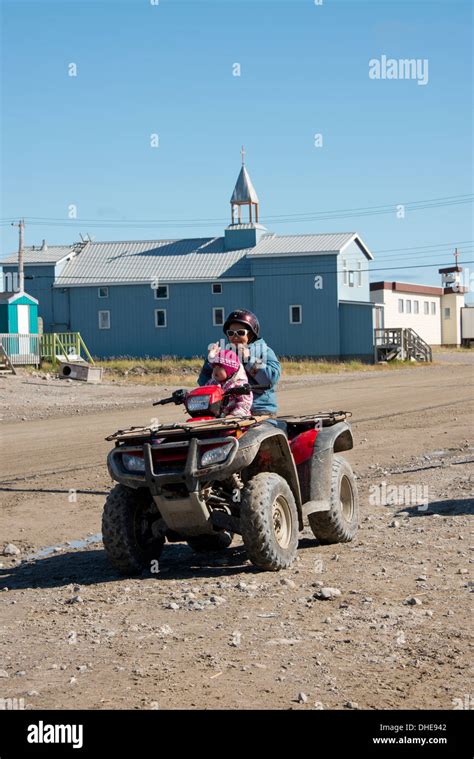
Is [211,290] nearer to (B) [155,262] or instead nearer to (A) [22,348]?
(B) [155,262]

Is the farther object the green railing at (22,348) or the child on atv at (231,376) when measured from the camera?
the green railing at (22,348)

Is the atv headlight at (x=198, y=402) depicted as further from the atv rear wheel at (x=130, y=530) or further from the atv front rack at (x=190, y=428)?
the atv rear wheel at (x=130, y=530)

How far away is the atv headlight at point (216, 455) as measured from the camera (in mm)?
7531

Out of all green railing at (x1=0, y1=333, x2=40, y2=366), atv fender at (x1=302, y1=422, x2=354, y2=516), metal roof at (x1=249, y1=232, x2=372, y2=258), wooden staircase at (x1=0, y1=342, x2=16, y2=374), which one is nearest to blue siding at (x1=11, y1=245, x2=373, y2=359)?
metal roof at (x1=249, y1=232, x2=372, y2=258)

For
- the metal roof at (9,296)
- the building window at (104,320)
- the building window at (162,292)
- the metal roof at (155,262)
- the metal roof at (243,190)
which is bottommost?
the building window at (104,320)

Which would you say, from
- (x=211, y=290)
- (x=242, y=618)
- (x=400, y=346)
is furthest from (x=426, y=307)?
(x=242, y=618)

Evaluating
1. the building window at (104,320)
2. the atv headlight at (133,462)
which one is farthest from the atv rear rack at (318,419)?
the building window at (104,320)

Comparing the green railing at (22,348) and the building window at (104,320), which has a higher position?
the building window at (104,320)

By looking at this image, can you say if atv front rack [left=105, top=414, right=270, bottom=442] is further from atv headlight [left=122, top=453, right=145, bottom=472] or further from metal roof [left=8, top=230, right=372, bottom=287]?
metal roof [left=8, top=230, right=372, bottom=287]

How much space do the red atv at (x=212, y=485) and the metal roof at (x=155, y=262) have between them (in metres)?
52.0

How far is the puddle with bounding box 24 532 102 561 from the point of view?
9.20 metres
